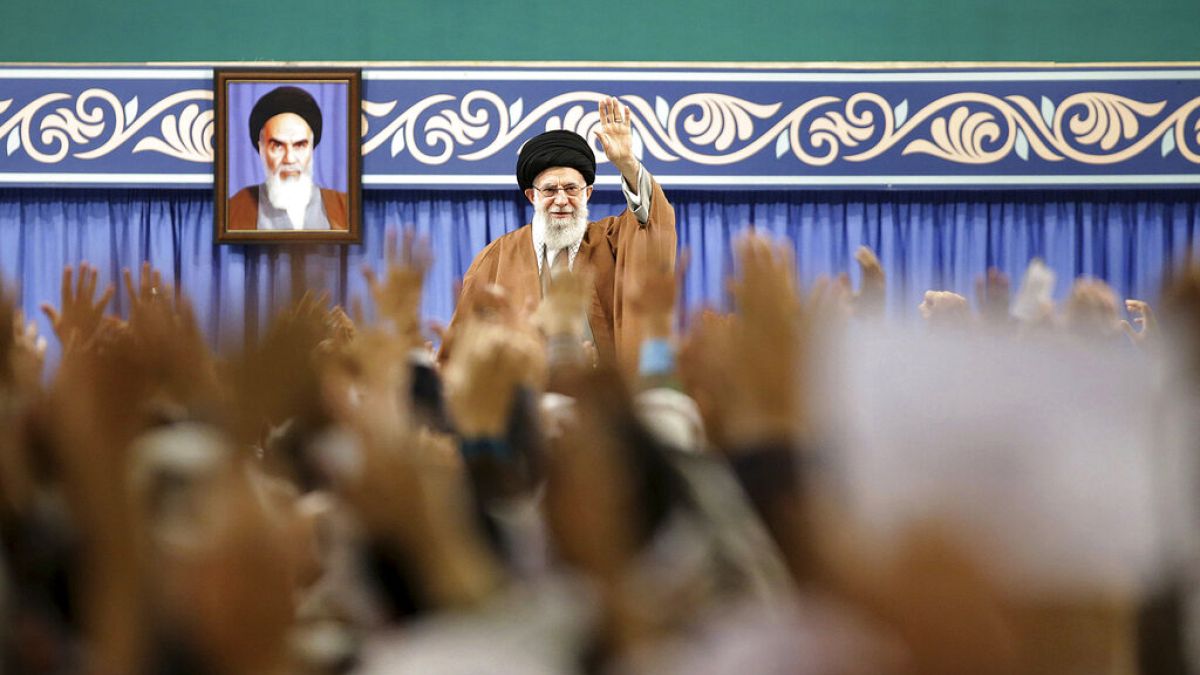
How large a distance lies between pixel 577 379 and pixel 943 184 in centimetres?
448

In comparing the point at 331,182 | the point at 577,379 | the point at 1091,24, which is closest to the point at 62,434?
the point at 577,379

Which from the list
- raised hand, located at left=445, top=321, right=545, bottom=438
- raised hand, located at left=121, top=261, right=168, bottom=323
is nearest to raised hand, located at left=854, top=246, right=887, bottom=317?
raised hand, located at left=445, top=321, right=545, bottom=438

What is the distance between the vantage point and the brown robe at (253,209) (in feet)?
14.9

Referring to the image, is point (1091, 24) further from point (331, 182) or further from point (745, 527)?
point (745, 527)

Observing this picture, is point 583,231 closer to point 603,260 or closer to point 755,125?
point 603,260

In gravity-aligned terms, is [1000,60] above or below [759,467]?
above

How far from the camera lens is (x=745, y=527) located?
0.38 metres

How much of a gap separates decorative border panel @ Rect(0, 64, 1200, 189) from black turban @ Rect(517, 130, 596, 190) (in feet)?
3.60

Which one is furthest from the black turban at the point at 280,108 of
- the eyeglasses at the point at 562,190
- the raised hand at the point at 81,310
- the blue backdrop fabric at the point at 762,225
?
the raised hand at the point at 81,310

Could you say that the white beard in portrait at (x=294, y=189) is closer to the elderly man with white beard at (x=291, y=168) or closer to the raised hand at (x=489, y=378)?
the elderly man with white beard at (x=291, y=168)

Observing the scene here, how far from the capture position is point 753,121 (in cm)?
457

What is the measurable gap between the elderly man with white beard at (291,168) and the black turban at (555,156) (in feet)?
4.47

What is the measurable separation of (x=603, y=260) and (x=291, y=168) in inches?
82.8

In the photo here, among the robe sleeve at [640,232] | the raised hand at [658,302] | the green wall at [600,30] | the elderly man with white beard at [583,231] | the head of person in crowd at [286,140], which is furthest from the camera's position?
the green wall at [600,30]
